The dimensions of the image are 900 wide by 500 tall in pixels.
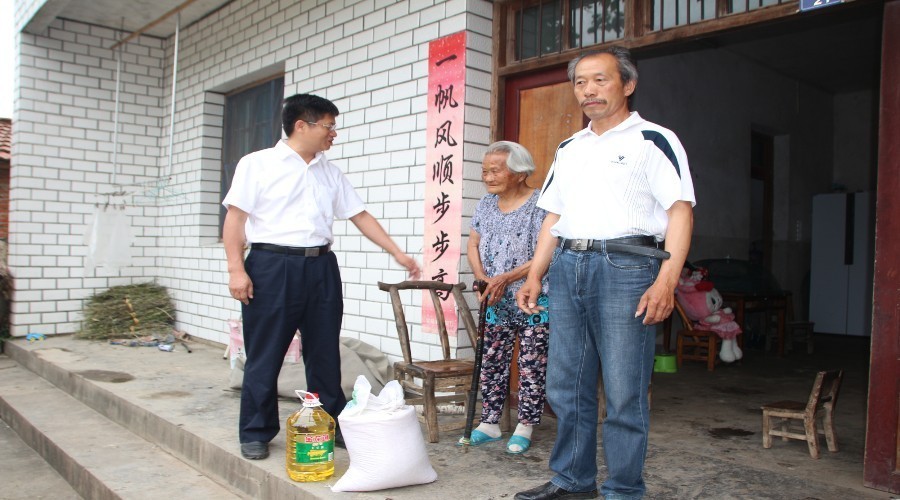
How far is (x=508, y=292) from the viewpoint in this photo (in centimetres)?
394

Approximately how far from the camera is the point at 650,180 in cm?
Answer: 276

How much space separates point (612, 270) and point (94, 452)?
352 cm

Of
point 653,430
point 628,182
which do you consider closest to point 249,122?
point 653,430

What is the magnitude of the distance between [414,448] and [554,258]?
105cm

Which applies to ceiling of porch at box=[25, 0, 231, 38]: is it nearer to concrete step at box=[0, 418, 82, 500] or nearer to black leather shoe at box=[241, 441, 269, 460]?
concrete step at box=[0, 418, 82, 500]

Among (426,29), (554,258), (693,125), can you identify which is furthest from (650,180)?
(693,125)

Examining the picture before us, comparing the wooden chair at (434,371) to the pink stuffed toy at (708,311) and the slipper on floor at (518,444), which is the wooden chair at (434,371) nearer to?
the slipper on floor at (518,444)

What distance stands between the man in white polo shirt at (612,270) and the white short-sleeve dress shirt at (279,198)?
4.61 feet

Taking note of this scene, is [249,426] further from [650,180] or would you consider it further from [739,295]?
[739,295]

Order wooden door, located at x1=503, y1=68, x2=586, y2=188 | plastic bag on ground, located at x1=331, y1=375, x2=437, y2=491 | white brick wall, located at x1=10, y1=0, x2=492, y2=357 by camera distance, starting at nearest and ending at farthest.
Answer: plastic bag on ground, located at x1=331, y1=375, x2=437, y2=491 → wooden door, located at x1=503, y1=68, x2=586, y2=188 → white brick wall, located at x1=10, y1=0, x2=492, y2=357

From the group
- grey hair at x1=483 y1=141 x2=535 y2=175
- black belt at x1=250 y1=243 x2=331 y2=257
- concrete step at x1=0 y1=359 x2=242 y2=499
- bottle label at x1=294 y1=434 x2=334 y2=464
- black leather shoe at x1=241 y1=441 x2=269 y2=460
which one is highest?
grey hair at x1=483 y1=141 x2=535 y2=175

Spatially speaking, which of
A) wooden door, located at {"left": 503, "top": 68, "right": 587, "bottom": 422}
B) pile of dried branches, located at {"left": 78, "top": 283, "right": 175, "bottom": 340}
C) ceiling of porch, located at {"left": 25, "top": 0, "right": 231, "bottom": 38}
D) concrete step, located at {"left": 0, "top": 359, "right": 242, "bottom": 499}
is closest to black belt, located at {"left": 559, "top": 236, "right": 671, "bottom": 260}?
wooden door, located at {"left": 503, "top": 68, "right": 587, "bottom": 422}

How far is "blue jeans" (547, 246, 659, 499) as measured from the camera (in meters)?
2.74

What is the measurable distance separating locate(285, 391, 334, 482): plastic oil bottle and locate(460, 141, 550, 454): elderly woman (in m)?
0.91
